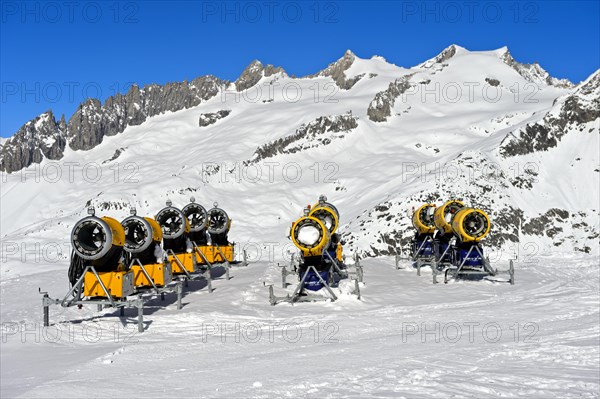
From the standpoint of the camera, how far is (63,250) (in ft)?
157

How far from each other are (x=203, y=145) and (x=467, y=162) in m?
57.8

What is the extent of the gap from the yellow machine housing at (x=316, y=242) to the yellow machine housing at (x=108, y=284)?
665cm

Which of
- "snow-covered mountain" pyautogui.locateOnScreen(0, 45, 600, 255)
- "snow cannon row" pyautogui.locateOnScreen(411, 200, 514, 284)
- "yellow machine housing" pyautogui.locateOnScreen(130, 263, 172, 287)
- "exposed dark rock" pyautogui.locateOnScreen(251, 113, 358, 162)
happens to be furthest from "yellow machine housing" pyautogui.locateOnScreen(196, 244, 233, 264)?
"exposed dark rock" pyautogui.locateOnScreen(251, 113, 358, 162)

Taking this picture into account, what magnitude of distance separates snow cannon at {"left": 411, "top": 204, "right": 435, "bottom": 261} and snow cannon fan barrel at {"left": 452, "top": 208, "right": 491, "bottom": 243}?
5.21 m

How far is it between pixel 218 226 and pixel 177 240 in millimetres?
5594

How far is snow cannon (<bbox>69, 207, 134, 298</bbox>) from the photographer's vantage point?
1512cm

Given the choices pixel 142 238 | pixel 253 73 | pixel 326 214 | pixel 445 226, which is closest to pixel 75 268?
pixel 142 238

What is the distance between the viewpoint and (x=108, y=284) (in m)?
15.4

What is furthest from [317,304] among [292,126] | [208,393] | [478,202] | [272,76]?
[272,76]

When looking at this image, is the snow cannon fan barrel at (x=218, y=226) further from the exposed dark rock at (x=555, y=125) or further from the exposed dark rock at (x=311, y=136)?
the exposed dark rock at (x=311, y=136)

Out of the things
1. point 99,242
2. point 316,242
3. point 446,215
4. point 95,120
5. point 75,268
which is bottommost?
point 75,268

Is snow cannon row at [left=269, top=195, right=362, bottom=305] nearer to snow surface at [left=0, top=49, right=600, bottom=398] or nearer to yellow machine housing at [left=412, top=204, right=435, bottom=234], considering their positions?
snow surface at [left=0, top=49, right=600, bottom=398]

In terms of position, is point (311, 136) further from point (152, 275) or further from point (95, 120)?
point (95, 120)

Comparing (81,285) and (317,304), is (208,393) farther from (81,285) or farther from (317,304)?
(317,304)
